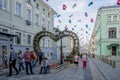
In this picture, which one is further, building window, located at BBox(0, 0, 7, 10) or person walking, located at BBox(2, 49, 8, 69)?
building window, located at BBox(0, 0, 7, 10)

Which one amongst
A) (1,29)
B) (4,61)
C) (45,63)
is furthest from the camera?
(1,29)

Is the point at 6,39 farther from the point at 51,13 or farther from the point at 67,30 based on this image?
the point at 51,13

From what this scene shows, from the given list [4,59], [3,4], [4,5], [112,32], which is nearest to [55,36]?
[4,5]

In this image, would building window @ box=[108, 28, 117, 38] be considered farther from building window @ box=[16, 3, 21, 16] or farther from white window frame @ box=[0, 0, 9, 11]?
white window frame @ box=[0, 0, 9, 11]

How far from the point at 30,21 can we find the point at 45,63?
54.7ft

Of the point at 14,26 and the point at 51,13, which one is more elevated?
the point at 51,13

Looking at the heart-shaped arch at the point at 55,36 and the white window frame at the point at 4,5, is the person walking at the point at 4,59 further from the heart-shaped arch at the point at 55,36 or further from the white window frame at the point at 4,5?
the white window frame at the point at 4,5

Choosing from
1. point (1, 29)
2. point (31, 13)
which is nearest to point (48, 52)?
point (31, 13)

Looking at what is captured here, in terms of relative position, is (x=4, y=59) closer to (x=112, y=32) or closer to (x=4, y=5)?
(x=4, y=5)

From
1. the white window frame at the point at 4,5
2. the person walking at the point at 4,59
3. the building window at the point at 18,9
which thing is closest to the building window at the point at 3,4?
the white window frame at the point at 4,5

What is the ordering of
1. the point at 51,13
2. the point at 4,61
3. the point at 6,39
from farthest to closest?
the point at 51,13, the point at 6,39, the point at 4,61

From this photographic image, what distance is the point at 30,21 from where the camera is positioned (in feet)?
108

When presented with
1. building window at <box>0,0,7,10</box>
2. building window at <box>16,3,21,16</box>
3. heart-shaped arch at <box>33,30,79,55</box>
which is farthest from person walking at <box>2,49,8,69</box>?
building window at <box>16,3,21,16</box>

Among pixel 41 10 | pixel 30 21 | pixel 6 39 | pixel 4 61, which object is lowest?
pixel 4 61
